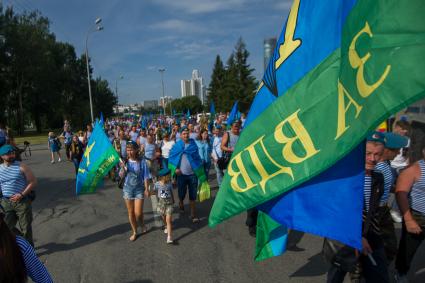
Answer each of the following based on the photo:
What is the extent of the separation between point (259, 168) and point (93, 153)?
3.60 metres

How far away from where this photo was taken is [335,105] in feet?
6.43

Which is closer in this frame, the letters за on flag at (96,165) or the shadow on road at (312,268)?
the shadow on road at (312,268)

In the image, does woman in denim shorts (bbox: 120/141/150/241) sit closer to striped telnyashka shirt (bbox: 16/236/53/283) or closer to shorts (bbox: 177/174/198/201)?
shorts (bbox: 177/174/198/201)

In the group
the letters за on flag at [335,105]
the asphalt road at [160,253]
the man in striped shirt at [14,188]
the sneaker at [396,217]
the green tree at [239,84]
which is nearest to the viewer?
the letters за on flag at [335,105]

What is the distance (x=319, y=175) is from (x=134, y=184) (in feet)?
11.5

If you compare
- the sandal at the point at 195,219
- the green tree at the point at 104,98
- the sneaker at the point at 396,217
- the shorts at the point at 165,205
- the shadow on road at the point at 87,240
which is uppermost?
the green tree at the point at 104,98

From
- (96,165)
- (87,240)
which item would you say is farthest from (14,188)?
(87,240)

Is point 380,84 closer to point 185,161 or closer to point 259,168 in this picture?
point 259,168

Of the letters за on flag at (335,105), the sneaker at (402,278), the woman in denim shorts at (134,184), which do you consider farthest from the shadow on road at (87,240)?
the sneaker at (402,278)

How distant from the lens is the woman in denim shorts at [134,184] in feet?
16.4

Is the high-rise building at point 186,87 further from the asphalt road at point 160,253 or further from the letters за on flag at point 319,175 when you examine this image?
the letters за on flag at point 319,175

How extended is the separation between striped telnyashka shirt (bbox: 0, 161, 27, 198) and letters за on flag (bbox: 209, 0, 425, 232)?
10.5 ft

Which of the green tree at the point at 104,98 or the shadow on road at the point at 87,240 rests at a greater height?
the green tree at the point at 104,98

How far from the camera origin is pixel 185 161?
5859 mm
